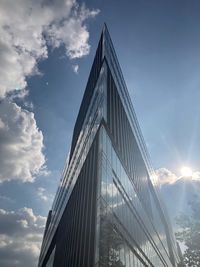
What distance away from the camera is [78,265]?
69.7ft

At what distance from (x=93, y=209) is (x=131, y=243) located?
24.2 ft

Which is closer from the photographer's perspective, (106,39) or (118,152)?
(118,152)

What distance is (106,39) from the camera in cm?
3828

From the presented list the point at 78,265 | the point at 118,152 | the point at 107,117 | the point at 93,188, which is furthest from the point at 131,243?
the point at 107,117

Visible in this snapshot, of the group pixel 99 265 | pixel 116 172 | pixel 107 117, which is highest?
pixel 107 117

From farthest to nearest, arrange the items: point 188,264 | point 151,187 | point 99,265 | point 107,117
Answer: point 151,187, point 107,117, point 188,264, point 99,265

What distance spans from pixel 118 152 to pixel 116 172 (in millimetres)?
3359

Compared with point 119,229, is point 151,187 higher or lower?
higher

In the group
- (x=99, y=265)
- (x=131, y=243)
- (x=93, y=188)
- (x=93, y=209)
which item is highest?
(x=93, y=188)

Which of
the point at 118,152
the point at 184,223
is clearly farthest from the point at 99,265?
the point at 118,152

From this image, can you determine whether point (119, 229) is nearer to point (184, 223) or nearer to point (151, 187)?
point (184, 223)

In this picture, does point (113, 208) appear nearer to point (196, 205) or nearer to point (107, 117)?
point (196, 205)

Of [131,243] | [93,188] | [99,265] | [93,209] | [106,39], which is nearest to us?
[99,265]

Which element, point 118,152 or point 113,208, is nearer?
point 113,208
